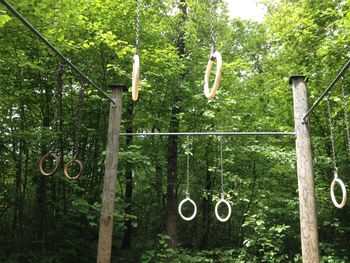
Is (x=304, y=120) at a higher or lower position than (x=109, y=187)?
higher

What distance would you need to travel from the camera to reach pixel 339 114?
7664mm

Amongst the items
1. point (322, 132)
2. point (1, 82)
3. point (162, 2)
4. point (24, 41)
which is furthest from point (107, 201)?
point (162, 2)

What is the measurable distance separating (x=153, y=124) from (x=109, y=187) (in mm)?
3987

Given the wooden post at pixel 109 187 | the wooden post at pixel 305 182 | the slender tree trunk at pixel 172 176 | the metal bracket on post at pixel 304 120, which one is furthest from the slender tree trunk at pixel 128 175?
the metal bracket on post at pixel 304 120

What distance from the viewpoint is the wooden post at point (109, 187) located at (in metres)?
4.70

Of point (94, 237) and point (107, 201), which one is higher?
point (107, 201)

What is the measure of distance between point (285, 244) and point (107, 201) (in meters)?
6.39

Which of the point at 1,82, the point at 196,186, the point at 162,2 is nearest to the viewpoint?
the point at 1,82

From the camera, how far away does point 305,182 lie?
15.1 ft

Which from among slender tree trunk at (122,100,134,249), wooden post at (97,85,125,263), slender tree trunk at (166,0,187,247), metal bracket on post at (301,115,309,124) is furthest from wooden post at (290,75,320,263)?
slender tree trunk at (166,0,187,247)

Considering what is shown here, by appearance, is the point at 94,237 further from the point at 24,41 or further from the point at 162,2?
the point at 162,2

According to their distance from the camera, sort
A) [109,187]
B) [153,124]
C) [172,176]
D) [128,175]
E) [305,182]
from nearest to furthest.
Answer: [305,182], [109,187], [153,124], [172,176], [128,175]

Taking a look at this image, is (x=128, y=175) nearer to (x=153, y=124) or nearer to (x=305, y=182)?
(x=153, y=124)

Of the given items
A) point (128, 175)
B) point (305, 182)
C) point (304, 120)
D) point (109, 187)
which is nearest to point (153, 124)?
point (128, 175)
